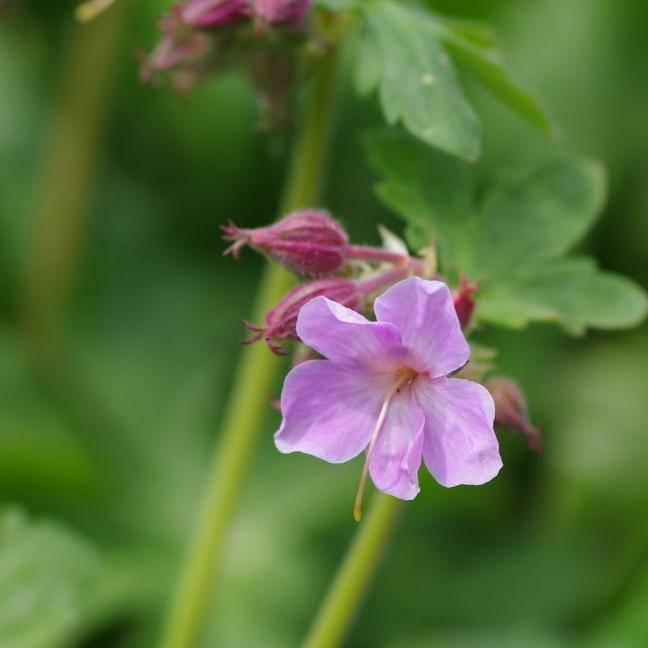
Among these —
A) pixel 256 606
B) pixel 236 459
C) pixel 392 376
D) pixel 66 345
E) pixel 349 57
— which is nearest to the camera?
pixel 392 376

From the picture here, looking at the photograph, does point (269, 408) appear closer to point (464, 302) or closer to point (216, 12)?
point (216, 12)

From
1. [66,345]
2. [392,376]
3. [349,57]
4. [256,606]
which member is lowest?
[256,606]

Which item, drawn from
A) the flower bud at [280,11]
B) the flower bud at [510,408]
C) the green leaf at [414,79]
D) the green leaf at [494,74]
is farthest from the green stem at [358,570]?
the flower bud at [280,11]

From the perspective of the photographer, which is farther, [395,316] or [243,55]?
[243,55]

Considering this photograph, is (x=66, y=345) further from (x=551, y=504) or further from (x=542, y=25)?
(x=542, y=25)

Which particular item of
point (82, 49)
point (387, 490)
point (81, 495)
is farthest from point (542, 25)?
point (387, 490)

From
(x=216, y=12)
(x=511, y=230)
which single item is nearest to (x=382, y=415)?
(x=511, y=230)

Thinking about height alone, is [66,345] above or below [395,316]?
above

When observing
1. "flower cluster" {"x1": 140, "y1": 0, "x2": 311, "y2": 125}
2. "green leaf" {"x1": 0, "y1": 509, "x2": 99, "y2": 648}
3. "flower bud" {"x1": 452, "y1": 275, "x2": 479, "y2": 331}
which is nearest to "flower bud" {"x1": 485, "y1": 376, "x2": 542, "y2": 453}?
"flower bud" {"x1": 452, "y1": 275, "x2": 479, "y2": 331}
